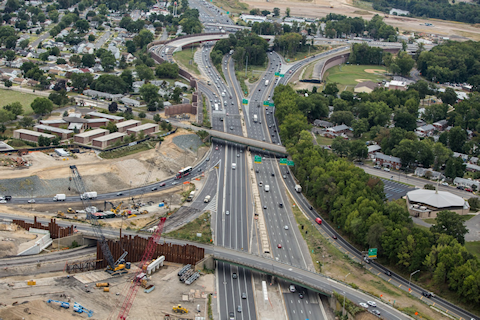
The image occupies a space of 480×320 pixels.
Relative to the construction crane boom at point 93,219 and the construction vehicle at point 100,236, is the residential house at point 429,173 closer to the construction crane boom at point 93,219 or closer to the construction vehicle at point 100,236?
the construction vehicle at point 100,236

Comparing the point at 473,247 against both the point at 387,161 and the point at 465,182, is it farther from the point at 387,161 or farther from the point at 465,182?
the point at 387,161

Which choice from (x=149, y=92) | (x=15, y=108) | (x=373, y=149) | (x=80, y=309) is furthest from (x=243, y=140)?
(x=80, y=309)

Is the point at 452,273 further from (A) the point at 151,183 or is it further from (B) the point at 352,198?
(A) the point at 151,183

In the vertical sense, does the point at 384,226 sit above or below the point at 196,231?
above

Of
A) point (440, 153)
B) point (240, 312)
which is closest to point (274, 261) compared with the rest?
point (240, 312)

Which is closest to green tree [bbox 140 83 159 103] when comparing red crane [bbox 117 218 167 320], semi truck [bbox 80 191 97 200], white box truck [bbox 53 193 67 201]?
semi truck [bbox 80 191 97 200]

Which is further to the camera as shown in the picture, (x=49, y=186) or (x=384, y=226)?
(x=49, y=186)

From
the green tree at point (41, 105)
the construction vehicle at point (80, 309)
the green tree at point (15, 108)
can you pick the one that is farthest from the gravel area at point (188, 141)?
the construction vehicle at point (80, 309)
